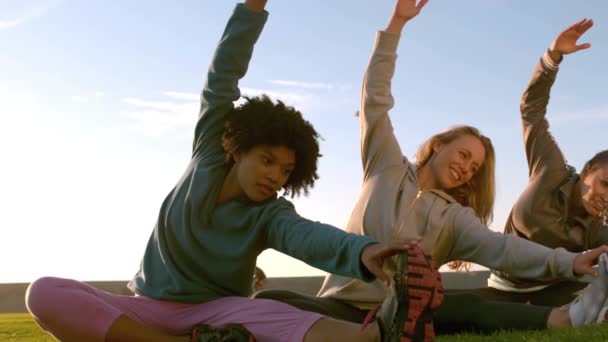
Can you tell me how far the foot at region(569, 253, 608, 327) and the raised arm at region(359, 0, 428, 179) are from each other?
1.01m

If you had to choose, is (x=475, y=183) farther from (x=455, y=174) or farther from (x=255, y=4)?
(x=255, y=4)

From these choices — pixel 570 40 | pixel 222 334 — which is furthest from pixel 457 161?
pixel 222 334

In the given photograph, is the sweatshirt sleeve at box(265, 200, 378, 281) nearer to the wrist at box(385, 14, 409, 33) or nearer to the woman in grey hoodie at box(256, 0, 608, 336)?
the woman in grey hoodie at box(256, 0, 608, 336)

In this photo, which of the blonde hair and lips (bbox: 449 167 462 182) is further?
the blonde hair

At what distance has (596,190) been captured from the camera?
156 inches

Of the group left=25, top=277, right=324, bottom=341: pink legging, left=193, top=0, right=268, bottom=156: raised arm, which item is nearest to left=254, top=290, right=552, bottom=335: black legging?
left=25, top=277, right=324, bottom=341: pink legging

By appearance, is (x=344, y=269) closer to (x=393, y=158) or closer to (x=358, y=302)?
(x=358, y=302)

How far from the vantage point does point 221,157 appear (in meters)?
2.95

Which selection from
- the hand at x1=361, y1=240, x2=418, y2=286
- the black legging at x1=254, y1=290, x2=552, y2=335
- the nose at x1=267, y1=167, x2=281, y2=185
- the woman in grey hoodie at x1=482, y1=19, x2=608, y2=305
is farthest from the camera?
the woman in grey hoodie at x1=482, y1=19, x2=608, y2=305

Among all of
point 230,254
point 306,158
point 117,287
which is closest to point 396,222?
point 306,158

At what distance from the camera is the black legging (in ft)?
10.6

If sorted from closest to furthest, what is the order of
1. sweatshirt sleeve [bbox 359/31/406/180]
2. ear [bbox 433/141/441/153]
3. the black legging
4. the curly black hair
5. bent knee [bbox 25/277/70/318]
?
bent knee [bbox 25/277/70/318]
the curly black hair
the black legging
sweatshirt sleeve [bbox 359/31/406/180]
ear [bbox 433/141/441/153]

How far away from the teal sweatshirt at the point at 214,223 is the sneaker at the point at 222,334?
11.3 inches

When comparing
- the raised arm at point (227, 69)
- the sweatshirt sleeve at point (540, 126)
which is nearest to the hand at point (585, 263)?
the sweatshirt sleeve at point (540, 126)
